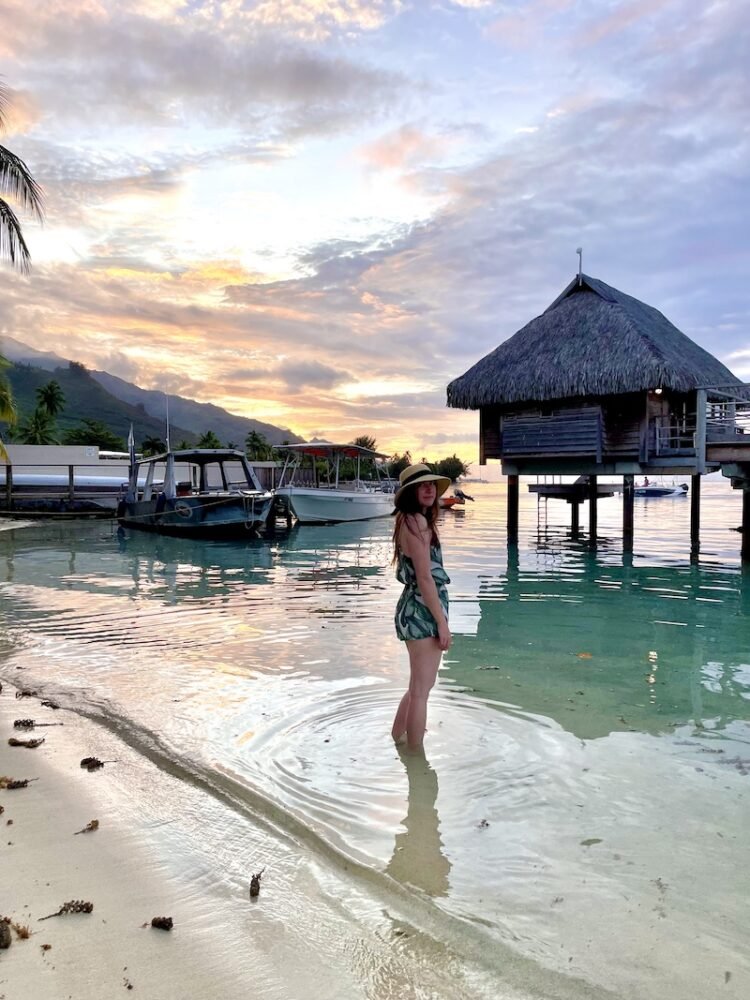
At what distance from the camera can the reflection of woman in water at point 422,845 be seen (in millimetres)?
3197

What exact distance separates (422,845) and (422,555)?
1506mm

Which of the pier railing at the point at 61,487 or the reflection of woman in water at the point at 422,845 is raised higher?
the pier railing at the point at 61,487

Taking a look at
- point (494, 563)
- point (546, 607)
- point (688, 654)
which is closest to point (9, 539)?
point (494, 563)

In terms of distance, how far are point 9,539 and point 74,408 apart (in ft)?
567

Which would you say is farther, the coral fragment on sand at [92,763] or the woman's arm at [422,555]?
the coral fragment on sand at [92,763]

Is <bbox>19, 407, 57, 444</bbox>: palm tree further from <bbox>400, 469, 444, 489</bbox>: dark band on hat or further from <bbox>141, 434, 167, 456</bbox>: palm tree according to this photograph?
<bbox>400, 469, 444, 489</bbox>: dark band on hat

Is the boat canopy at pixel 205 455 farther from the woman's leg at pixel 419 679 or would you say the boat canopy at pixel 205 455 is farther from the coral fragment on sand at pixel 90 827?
the coral fragment on sand at pixel 90 827

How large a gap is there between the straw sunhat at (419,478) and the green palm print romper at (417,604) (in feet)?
1.22

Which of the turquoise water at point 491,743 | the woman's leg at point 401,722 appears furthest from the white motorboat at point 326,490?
the woman's leg at point 401,722

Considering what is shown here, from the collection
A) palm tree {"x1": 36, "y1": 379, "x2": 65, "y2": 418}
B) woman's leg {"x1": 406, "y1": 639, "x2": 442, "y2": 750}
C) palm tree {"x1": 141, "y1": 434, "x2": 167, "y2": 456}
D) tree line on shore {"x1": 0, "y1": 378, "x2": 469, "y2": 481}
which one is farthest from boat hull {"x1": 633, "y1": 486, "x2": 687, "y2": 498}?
woman's leg {"x1": 406, "y1": 639, "x2": 442, "y2": 750}

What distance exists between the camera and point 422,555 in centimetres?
412

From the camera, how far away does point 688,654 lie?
8.16 meters

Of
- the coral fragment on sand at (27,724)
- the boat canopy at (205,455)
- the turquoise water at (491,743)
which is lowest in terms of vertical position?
the turquoise water at (491,743)

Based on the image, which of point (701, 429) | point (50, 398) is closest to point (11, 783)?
point (701, 429)
